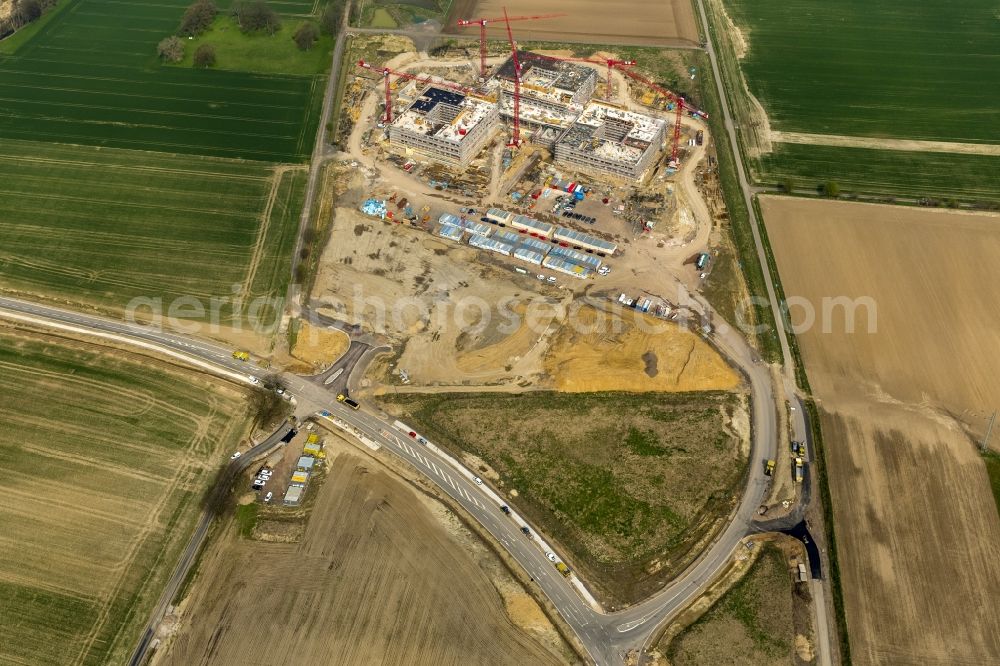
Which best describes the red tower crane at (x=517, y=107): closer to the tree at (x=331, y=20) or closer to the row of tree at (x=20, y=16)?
the tree at (x=331, y=20)

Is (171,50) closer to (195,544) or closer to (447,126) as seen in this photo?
(447,126)

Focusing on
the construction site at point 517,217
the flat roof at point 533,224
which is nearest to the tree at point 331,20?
the construction site at point 517,217

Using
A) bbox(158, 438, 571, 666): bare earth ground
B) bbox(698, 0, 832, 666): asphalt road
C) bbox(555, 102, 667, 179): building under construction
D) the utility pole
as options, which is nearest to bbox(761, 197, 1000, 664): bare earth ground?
the utility pole

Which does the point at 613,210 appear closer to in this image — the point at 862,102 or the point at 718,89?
the point at 718,89

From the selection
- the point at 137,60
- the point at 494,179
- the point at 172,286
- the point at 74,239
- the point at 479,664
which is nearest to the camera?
the point at 479,664

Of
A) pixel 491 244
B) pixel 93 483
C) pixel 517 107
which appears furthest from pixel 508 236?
pixel 93 483

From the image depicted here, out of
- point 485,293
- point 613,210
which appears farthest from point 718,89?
point 485,293
